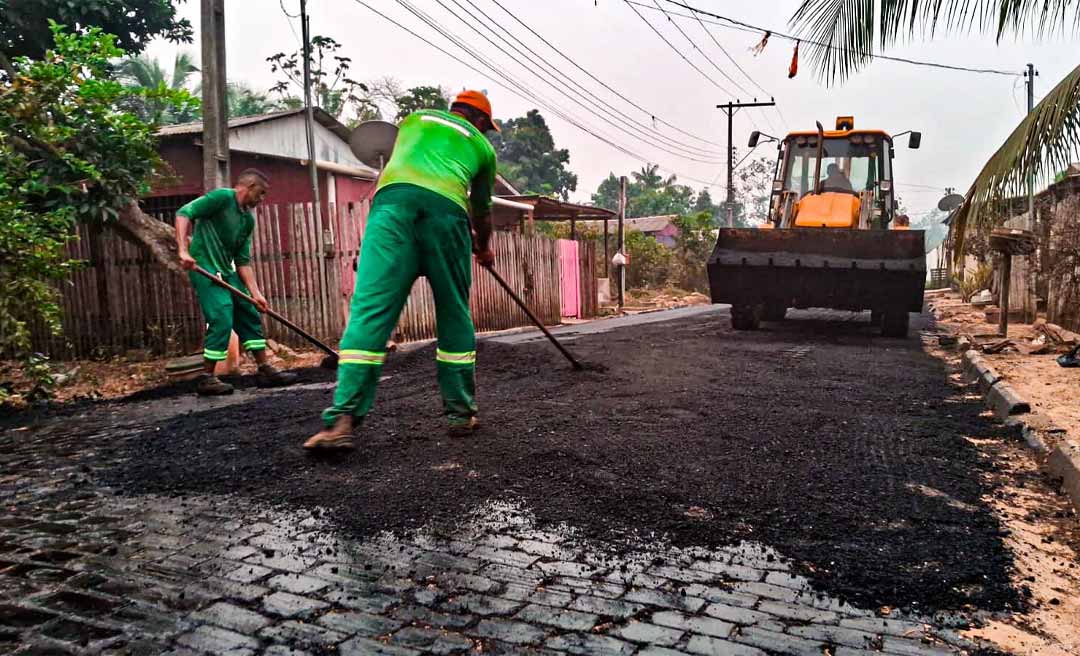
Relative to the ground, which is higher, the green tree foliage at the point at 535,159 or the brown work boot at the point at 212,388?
the green tree foliage at the point at 535,159

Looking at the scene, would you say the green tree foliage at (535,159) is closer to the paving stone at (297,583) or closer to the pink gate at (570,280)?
the pink gate at (570,280)

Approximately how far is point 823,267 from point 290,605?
794cm

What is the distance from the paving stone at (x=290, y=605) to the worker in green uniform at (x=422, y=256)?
4.47 ft

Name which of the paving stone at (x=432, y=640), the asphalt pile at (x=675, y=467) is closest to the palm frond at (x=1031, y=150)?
the asphalt pile at (x=675, y=467)

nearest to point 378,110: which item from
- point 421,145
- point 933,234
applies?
point 421,145

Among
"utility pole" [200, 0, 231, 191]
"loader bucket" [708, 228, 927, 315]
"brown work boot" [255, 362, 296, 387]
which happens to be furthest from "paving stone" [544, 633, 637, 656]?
"loader bucket" [708, 228, 927, 315]

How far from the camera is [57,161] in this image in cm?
720

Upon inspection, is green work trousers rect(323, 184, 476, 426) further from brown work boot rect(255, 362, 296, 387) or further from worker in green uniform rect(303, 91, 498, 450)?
brown work boot rect(255, 362, 296, 387)

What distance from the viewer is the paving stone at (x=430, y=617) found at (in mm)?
2061

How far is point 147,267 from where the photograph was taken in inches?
335

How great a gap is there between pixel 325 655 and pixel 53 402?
16.8ft

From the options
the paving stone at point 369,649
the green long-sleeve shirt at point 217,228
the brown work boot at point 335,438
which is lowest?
the paving stone at point 369,649

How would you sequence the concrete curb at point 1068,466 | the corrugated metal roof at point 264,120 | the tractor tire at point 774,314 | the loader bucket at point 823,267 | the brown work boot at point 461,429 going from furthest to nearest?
the corrugated metal roof at point 264,120 → the tractor tire at point 774,314 → the loader bucket at point 823,267 → the brown work boot at point 461,429 → the concrete curb at point 1068,466

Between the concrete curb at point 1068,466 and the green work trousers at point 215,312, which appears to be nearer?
the concrete curb at point 1068,466
